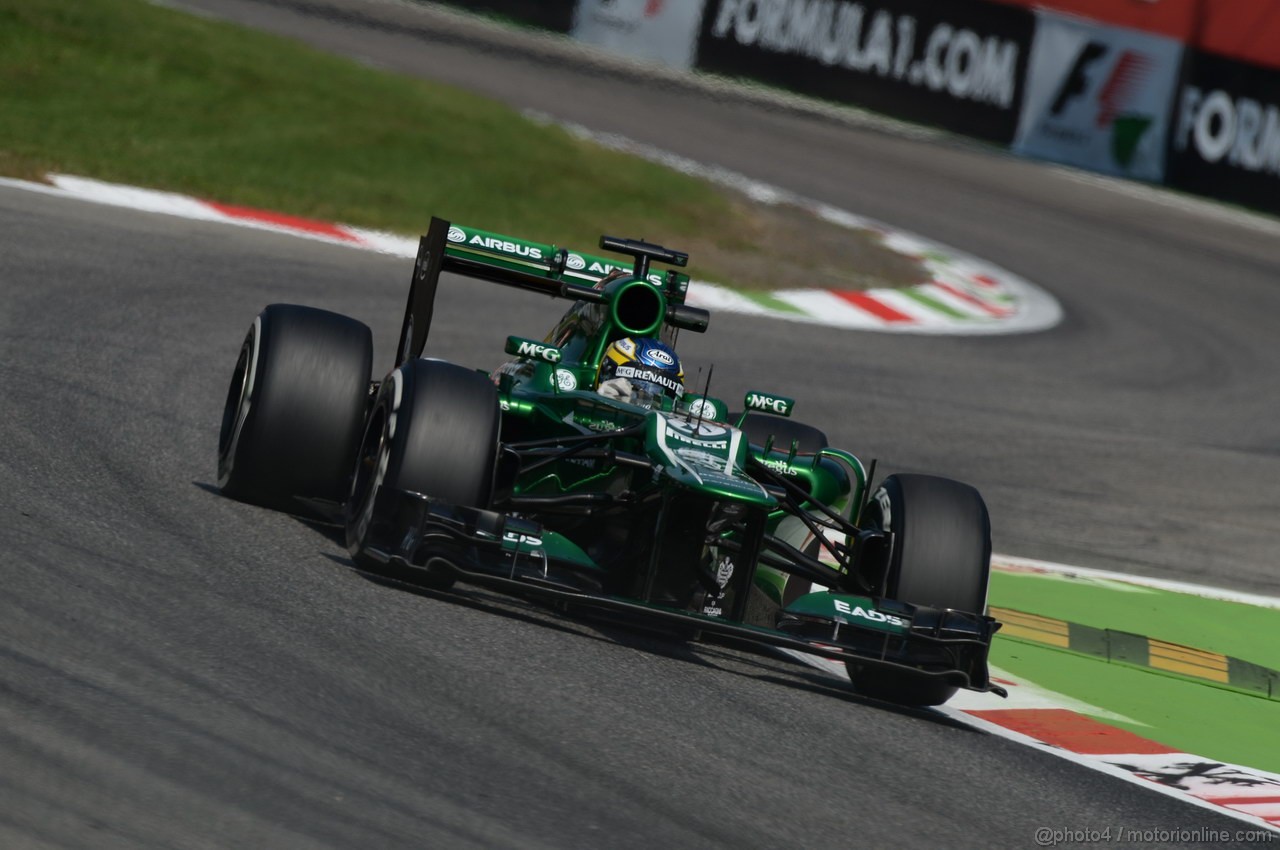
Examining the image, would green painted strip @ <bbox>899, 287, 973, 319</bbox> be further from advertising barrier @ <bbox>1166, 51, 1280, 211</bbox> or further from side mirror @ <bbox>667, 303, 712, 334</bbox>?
advertising barrier @ <bbox>1166, 51, 1280, 211</bbox>

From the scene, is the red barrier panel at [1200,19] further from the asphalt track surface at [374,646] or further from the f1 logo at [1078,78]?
Result: the asphalt track surface at [374,646]

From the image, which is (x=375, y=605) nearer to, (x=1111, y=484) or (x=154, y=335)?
(x=154, y=335)

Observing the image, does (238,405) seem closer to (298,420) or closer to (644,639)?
(298,420)

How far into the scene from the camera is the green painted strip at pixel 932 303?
1664 centimetres

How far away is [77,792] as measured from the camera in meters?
4.03

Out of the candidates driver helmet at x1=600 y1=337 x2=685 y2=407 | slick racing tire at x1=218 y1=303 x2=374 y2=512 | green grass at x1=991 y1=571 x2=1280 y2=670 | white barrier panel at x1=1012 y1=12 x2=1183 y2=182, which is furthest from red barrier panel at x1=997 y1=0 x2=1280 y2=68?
slick racing tire at x1=218 y1=303 x2=374 y2=512

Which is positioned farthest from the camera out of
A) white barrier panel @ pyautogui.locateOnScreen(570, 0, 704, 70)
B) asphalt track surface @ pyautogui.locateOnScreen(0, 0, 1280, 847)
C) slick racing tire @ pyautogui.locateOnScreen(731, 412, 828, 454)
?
white barrier panel @ pyautogui.locateOnScreen(570, 0, 704, 70)

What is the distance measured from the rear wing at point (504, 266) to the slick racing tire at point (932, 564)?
155cm

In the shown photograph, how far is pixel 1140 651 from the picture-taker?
7.97 meters

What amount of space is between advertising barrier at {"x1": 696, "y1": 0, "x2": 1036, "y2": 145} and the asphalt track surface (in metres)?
13.7

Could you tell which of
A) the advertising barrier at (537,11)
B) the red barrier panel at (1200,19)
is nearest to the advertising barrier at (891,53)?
the red barrier panel at (1200,19)

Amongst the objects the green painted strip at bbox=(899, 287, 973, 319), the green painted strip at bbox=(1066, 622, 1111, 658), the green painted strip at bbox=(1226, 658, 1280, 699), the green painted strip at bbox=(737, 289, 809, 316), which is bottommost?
the green painted strip at bbox=(1226, 658, 1280, 699)

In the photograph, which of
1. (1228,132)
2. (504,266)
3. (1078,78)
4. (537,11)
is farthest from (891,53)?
(504,266)

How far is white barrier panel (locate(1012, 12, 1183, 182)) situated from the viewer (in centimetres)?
2533
